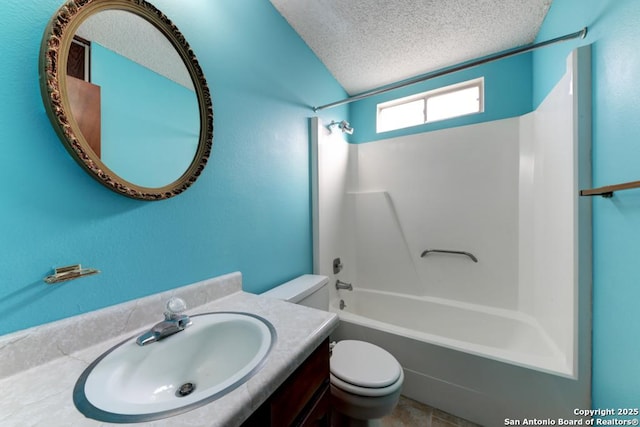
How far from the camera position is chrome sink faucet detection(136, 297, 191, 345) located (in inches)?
26.0

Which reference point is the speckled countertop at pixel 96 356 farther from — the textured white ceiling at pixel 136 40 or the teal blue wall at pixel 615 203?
the teal blue wall at pixel 615 203

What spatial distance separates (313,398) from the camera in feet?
2.40

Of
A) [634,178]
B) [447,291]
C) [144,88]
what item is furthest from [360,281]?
[144,88]

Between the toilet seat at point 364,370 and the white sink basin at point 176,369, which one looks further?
the toilet seat at point 364,370

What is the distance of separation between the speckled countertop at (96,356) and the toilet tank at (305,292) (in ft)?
1.24

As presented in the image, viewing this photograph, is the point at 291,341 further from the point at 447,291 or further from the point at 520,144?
the point at 520,144

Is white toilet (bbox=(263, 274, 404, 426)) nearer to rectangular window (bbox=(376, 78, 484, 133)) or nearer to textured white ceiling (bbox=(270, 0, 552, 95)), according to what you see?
textured white ceiling (bbox=(270, 0, 552, 95))

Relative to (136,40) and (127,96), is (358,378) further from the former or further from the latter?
(136,40)

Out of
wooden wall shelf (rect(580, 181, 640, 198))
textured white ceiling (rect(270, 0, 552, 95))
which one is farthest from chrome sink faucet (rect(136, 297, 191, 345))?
textured white ceiling (rect(270, 0, 552, 95))

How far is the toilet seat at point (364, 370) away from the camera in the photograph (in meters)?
1.09

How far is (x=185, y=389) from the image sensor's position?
2.14 ft

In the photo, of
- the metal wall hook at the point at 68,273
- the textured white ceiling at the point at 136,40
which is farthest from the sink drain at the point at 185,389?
the textured white ceiling at the point at 136,40

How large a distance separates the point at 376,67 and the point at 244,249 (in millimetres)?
2003

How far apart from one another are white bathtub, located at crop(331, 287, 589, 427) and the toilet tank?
361mm
